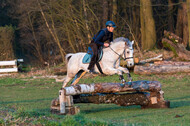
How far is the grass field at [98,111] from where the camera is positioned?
7.12m

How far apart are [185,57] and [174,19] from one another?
13.8 metres

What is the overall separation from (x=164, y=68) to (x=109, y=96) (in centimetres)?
976

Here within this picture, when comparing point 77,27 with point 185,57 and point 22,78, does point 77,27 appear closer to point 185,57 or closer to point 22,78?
point 22,78

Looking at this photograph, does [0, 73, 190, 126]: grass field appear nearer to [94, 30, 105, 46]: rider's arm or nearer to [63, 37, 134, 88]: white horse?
[63, 37, 134, 88]: white horse

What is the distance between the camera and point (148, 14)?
83.8 feet

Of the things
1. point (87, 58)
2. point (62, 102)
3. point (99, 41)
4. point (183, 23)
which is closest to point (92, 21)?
point (183, 23)

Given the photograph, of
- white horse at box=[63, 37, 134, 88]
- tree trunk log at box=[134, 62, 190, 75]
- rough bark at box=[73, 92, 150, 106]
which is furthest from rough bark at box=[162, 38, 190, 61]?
rough bark at box=[73, 92, 150, 106]

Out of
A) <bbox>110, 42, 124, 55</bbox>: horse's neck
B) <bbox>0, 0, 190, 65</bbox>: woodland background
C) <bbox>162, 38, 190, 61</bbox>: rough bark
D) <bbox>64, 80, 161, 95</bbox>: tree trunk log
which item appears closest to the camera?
<bbox>64, 80, 161, 95</bbox>: tree trunk log

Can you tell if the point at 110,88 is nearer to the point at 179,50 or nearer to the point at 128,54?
the point at 128,54

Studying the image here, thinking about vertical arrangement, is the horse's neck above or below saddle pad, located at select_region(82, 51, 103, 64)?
above

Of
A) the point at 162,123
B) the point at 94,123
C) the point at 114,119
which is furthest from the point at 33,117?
the point at 162,123

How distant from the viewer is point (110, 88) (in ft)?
32.6

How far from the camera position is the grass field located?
23.4 feet

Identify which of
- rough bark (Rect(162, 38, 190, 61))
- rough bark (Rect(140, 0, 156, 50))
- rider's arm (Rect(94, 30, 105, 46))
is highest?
rough bark (Rect(140, 0, 156, 50))
